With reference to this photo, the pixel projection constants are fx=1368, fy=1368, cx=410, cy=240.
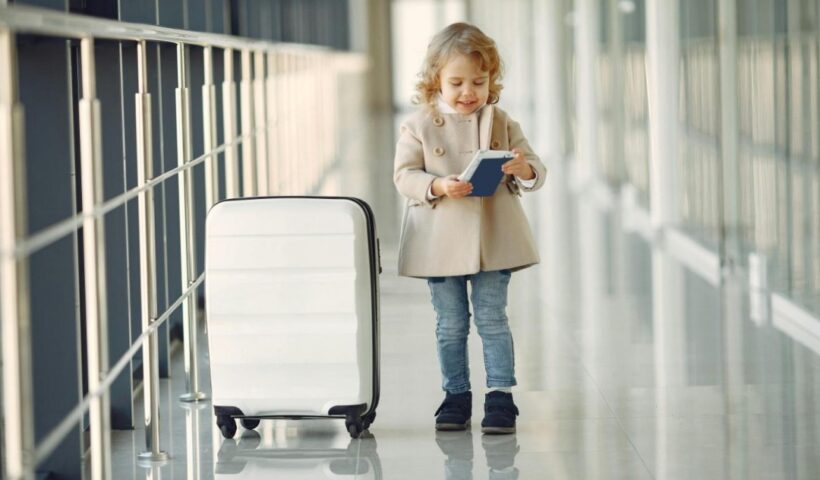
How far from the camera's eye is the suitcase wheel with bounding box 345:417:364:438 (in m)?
3.87

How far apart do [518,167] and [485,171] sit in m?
0.10

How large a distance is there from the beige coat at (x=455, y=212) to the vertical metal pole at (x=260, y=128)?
10.2ft

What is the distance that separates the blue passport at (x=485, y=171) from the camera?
370 centimetres

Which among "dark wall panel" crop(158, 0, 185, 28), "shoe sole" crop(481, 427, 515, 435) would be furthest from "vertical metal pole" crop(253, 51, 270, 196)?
"shoe sole" crop(481, 427, 515, 435)

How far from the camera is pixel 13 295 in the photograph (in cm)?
240

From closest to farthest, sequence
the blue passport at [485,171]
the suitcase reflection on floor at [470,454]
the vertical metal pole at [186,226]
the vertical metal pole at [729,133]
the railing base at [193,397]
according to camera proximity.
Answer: the suitcase reflection on floor at [470,454]
the blue passport at [485,171]
the vertical metal pole at [186,226]
the railing base at [193,397]
the vertical metal pole at [729,133]

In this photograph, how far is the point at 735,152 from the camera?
6.79 metres

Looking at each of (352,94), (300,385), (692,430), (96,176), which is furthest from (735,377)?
(352,94)

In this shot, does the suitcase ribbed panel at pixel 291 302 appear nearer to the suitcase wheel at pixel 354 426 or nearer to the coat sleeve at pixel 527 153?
the suitcase wheel at pixel 354 426

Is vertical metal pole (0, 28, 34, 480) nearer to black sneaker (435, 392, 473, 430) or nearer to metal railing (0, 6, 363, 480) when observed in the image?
metal railing (0, 6, 363, 480)

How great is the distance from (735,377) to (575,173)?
24.8 feet

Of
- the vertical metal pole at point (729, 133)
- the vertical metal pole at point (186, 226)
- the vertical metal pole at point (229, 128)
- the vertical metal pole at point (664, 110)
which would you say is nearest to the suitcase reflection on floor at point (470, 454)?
the vertical metal pole at point (186, 226)

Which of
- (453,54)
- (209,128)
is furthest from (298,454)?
(209,128)

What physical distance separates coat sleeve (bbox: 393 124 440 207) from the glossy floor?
27.9 inches
